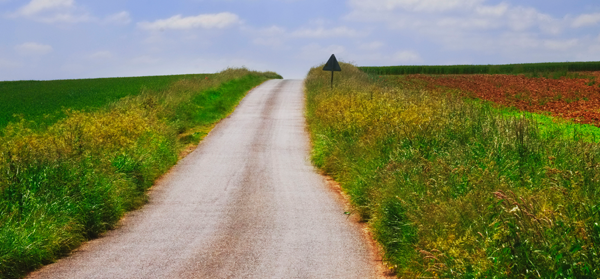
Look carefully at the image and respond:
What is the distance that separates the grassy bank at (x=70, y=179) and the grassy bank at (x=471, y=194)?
4855 mm

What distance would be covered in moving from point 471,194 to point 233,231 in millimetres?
4240

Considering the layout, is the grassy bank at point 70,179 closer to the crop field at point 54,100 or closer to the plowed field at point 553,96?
Answer: the crop field at point 54,100

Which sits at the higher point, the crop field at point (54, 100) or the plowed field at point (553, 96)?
the crop field at point (54, 100)

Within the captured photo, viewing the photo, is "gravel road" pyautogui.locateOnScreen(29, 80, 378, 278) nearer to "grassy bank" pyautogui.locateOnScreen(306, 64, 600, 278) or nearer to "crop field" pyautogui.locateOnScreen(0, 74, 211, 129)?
"grassy bank" pyautogui.locateOnScreen(306, 64, 600, 278)

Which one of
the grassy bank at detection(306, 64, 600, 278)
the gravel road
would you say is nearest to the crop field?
the gravel road

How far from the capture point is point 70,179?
9445mm

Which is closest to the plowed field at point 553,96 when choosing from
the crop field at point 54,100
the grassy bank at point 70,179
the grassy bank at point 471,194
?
the grassy bank at point 471,194

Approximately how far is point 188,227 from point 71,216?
6.44 ft

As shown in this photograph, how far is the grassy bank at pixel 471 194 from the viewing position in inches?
190

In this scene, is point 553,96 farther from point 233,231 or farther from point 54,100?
point 54,100

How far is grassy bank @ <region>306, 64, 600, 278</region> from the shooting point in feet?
15.9

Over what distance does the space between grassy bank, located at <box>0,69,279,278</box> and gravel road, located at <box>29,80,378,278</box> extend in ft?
1.02

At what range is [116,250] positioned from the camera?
8086 millimetres

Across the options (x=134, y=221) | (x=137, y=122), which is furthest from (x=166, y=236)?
(x=137, y=122)
